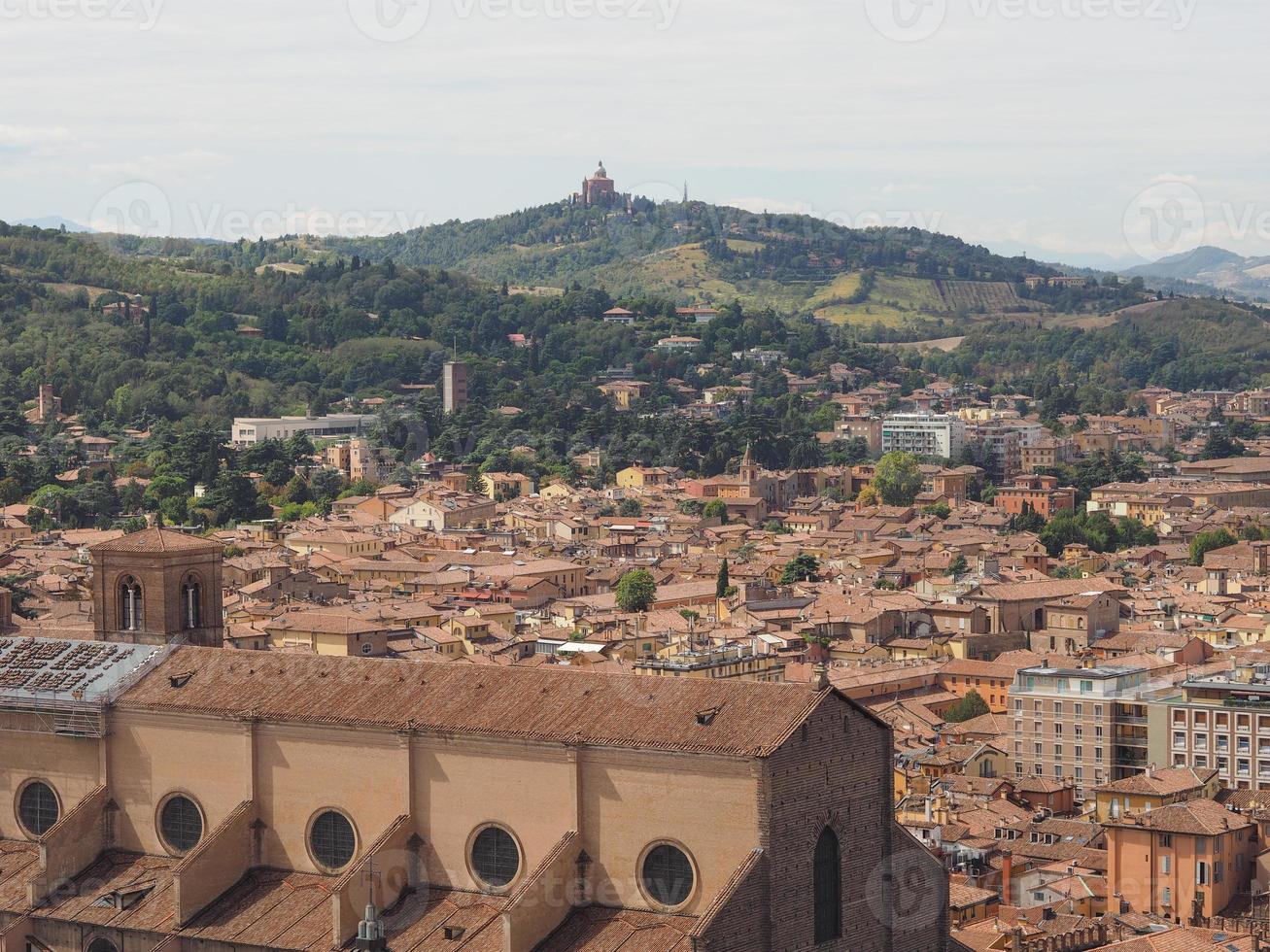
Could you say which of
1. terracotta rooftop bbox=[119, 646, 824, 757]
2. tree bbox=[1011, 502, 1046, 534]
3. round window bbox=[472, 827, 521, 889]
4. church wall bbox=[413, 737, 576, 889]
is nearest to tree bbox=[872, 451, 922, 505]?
tree bbox=[1011, 502, 1046, 534]

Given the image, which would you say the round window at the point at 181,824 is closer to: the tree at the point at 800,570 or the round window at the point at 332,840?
the round window at the point at 332,840

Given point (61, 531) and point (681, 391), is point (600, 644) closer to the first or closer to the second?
point (61, 531)

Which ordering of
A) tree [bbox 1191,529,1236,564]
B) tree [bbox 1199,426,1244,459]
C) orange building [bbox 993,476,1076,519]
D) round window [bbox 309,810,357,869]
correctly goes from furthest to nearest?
tree [bbox 1199,426,1244,459]
orange building [bbox 993,476,1076,519]
tree [bbox 1191,529,1236,564]
round window [bbox 309,810,357,869]

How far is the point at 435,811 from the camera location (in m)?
26.2

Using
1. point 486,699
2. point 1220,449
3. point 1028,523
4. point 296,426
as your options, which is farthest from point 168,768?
point 1220,449

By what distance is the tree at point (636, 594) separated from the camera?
71.0m

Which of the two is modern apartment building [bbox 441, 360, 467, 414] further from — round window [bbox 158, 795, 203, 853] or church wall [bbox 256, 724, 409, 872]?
church wall [bbox 256, 724, 409, 872]

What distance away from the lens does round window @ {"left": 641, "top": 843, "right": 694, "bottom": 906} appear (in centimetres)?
2470

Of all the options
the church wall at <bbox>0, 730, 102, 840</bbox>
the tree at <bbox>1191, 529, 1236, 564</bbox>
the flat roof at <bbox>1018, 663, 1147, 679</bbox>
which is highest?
the church wall at <bbox>0, 730, 102, 840</bbox>

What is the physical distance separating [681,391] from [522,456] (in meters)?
30.3

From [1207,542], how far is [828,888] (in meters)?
A: 65.3

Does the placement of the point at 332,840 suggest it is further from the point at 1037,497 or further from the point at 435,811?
the point at 1037,497

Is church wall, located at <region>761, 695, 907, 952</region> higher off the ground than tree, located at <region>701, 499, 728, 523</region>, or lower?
higher

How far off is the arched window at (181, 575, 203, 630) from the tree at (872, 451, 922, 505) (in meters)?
77.2
